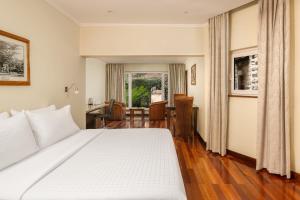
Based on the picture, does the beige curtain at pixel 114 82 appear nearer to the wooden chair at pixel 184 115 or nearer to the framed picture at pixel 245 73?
the wooden chair at pixel 184 115

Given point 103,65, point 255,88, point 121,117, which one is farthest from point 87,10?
point 103,65

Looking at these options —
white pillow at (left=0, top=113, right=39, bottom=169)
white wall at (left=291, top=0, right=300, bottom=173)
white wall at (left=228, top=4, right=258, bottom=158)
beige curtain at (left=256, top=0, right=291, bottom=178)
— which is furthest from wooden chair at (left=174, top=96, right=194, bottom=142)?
white pillow at (left=0, top=113, right=39, bottom=169)

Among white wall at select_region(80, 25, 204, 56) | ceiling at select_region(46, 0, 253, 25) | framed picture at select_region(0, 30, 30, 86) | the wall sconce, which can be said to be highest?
ceiling at select_region(46, 0, 253, 25)

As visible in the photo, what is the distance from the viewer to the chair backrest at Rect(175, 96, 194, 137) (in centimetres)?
559

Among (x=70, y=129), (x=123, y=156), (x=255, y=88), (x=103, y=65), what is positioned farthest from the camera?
(x=103, y=65)

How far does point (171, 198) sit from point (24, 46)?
2.56 meters

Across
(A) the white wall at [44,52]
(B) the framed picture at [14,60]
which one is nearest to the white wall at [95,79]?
(A) the white wall at [44,52]

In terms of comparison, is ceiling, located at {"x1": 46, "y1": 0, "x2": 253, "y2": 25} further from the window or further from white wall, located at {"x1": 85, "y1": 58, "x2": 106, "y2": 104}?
the window

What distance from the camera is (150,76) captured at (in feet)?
34.7

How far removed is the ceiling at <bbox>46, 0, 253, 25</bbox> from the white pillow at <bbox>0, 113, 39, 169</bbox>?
7.15 feet

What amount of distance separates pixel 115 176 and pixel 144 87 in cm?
906

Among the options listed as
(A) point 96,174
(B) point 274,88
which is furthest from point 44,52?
(B) point 274,88

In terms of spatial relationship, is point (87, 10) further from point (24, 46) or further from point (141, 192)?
point (141, 192)

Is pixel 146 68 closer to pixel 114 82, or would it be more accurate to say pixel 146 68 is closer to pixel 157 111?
pixel 114 82
